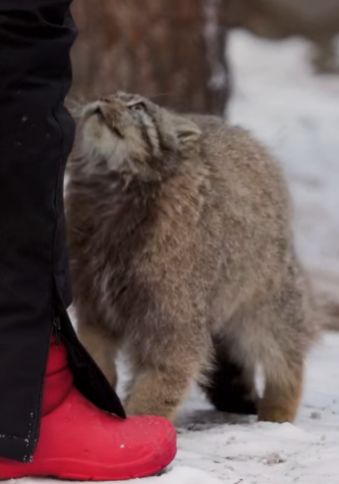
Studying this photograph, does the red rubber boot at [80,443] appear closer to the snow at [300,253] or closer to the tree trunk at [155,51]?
the snow at [300,253]

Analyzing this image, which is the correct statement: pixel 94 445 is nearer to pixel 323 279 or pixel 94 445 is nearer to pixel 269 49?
pixel 323 279

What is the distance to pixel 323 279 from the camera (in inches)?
318

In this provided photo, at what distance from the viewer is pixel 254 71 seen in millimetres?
15508

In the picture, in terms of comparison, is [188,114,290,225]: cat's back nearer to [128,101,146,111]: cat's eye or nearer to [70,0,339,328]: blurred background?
[128,101,146,111]: cat's eye

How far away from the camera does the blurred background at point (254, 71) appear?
8523mm

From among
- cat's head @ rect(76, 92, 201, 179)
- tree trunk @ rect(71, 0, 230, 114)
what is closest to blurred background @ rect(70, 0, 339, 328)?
tree trunk @ rect(71, 0, 230, 114)

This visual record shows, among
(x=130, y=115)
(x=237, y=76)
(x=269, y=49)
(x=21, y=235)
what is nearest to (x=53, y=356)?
(x=21, y=235)

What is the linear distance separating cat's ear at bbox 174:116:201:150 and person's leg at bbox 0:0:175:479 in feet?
4.19

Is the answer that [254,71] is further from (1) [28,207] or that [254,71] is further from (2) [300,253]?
(1) [28,207]

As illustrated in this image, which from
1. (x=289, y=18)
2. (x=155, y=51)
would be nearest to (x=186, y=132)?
(x=155, y=51)

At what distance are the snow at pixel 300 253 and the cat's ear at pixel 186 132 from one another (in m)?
1.02

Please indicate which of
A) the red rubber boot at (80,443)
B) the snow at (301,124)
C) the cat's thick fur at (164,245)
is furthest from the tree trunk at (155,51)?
the red rubber boot at (80,443)

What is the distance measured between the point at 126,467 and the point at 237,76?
469 inches

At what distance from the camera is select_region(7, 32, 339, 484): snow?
3.82 metres
